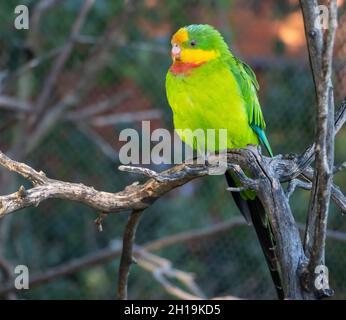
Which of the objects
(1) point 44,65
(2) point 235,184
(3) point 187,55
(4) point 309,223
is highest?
(1) point 44,65

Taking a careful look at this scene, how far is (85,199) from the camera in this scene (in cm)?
158

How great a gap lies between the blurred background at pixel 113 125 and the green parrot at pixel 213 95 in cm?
91

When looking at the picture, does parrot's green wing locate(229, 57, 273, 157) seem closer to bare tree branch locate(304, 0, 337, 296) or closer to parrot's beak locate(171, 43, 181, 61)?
parrot's beak locate(171, 43, 181, 61)

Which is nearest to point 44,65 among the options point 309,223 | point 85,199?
point 85,199

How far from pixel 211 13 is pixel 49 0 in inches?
29.4

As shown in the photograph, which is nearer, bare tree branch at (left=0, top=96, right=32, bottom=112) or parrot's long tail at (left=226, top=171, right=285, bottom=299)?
parrot's long tail at (left=226, top=171, right=285, bottom=299)

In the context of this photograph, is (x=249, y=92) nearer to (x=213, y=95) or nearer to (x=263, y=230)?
(x=213, y=95)

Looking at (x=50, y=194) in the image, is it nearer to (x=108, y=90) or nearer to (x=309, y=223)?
(x=309, y=223)

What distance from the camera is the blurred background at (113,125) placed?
300 cm

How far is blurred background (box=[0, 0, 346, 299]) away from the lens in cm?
300

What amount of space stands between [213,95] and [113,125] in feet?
4.89
